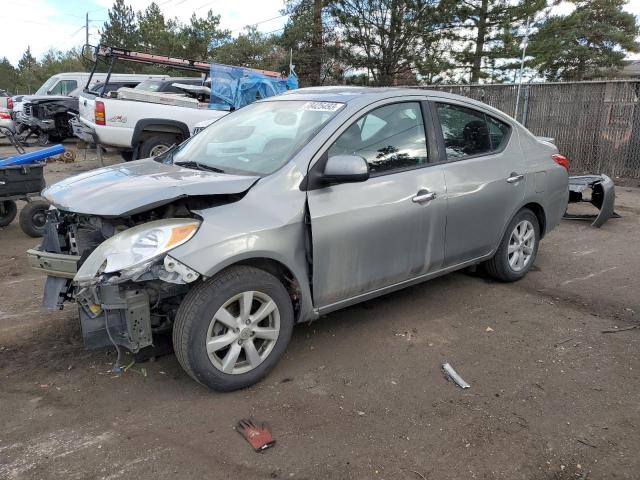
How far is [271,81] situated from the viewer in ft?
40.1

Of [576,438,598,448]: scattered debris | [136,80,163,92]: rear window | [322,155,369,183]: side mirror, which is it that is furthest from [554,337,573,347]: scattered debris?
[136,80,163,92]: rear window

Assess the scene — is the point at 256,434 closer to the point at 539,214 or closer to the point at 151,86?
the point at 539,214

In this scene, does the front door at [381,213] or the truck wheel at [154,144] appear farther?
the truck wheel at [154,144]

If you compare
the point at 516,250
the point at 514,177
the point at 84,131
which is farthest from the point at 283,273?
the point at 84,131

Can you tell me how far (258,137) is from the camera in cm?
378

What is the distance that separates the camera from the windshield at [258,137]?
135 inches

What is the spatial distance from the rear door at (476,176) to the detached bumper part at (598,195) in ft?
10.4

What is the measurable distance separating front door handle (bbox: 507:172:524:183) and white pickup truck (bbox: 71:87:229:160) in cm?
707

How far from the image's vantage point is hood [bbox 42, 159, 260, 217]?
2.86 m

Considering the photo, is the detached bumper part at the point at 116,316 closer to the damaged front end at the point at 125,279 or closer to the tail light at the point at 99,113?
the damaged front end at the point at 125,279

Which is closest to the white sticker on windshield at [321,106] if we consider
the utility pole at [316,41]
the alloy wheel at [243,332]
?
the alloy wheel at [243,332]

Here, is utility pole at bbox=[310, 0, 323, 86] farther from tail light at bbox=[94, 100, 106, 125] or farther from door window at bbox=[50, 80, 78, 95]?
tail light at bbox=[94, 100, 106, 125]

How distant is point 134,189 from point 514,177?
3203 millimetres

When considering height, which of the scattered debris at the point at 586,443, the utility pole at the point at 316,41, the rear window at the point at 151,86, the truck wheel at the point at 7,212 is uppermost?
the utility pole at the point at 316,41
